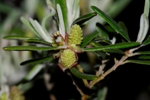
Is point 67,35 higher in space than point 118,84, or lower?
higher

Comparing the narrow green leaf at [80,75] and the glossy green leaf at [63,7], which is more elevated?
→ the glossy green leaf at [63,7]

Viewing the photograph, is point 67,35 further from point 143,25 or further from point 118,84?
point 118,84

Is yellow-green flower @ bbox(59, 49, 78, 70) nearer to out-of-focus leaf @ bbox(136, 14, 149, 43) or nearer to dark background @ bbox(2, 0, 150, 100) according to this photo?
out-of-focus leaf @ bbox(136, 14, 149, 43)

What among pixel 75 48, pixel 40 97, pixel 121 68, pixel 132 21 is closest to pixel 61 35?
pixel 75 48

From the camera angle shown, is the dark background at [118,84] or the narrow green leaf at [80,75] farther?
the dark background at [118,84]

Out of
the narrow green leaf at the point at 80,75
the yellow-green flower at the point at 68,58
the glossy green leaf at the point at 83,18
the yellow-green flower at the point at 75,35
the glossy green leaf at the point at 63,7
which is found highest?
the glossy green leaf at the point at 63,7

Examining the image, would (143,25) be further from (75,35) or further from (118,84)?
(118,84)

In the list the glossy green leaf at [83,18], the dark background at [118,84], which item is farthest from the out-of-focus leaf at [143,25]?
the dark background at [118,84]

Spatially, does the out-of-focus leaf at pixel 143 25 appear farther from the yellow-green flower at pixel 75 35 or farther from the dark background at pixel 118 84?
the dark background at pixel 118 84

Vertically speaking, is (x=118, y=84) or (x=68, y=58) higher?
(x=68, y=58)

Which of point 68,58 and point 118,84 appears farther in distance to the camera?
point 118,84

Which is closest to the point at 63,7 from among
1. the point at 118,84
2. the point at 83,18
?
the point at 83,18

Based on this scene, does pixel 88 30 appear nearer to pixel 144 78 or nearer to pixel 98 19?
pixel 98 19
